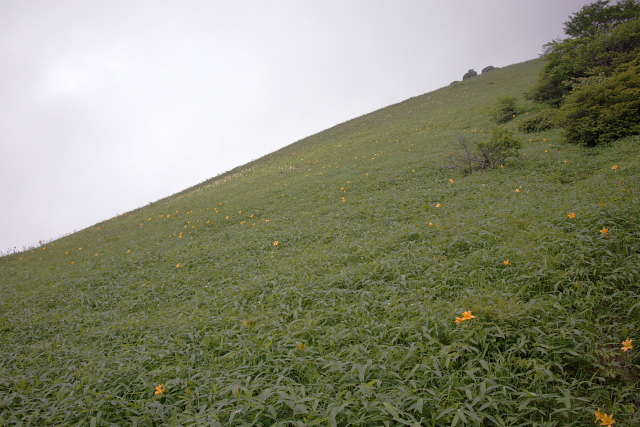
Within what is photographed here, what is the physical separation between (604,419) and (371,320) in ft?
5.94

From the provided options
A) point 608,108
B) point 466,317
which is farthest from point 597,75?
point 466,317

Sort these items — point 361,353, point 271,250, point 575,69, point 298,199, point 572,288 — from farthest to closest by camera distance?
point 575,69 → point 298,199 → point 271,250 → point 572,288 → point 361,353

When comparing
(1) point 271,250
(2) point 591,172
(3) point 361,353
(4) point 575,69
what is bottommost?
(2) point 591,172

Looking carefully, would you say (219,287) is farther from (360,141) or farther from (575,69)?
(360,141)

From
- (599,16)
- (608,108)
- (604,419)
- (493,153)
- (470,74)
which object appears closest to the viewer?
(604,419)

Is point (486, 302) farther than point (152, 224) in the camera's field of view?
No

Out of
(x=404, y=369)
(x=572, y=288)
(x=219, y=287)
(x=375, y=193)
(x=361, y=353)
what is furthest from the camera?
(x=375, y=193)

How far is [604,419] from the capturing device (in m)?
1.97

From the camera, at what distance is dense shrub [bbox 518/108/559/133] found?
38.1 ft

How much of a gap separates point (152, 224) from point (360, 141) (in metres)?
12.6

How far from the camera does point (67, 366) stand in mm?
3445

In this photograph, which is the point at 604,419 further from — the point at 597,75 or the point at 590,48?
the point at 590,48

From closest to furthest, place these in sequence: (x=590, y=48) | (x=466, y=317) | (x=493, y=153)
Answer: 1. (x=466, y=317)
2. (x=493, y=153)
3. (x=590, y=48)

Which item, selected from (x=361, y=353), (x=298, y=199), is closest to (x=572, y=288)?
(x=361, y=353)
